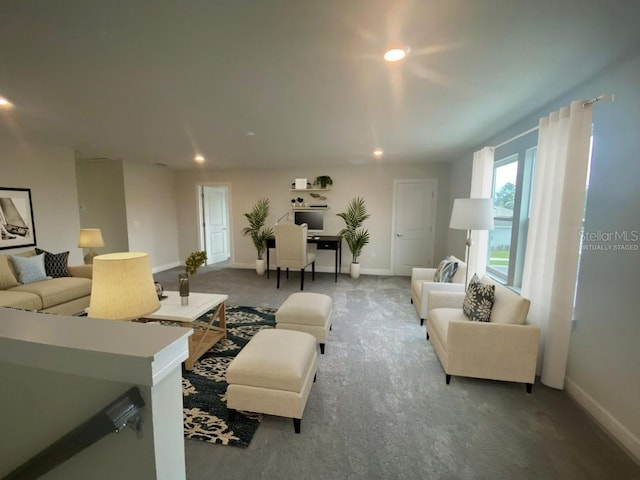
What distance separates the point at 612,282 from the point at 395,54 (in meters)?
2.00

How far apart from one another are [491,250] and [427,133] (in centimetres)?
174

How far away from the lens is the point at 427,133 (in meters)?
3.42

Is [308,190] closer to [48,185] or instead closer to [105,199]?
[105,199]

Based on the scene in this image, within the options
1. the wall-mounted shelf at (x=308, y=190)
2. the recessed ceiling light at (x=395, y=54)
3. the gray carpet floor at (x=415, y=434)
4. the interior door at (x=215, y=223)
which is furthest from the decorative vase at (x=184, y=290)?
the interior door at (x=215, y=223)

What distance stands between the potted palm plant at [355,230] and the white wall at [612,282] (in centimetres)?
377

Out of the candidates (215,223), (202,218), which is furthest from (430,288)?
(215,223)

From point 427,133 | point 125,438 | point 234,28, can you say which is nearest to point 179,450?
point 125,438

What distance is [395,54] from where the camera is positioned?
1.67 meters

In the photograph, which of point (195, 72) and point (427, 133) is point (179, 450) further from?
point (427, 133)

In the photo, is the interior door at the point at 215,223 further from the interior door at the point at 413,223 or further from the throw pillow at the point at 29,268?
the interior door at the point at 413,223

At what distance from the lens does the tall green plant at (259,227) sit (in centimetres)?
603

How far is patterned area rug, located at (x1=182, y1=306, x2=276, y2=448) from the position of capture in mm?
1760

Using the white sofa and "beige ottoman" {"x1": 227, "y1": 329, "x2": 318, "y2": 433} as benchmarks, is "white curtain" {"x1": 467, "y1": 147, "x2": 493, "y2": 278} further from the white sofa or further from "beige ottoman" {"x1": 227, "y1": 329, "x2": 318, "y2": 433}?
"beige ottoman" {"x1": 227, "y1": 329, "x2": 318, "y2": 433}

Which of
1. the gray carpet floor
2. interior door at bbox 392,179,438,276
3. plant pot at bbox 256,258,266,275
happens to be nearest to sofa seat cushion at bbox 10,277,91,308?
the gray carpet floor
